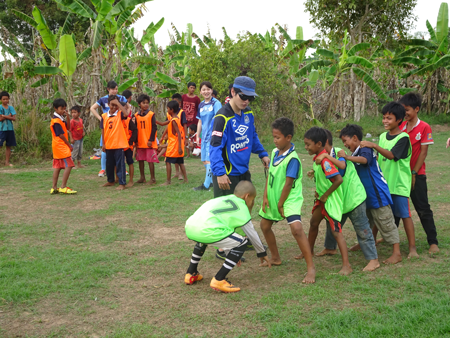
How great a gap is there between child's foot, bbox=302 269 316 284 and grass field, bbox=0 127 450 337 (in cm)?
6

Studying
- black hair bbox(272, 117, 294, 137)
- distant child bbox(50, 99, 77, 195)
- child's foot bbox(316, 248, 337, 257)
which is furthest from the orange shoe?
distant child bbox(50, 99, 77, 195)

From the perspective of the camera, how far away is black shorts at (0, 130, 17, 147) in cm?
1066

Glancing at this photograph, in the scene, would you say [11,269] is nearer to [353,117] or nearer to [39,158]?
[39,158]

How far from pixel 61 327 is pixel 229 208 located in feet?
5.64

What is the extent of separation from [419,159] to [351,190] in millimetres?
1064

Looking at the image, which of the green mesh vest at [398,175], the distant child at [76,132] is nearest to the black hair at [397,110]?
the green mesh vest at [398,175]

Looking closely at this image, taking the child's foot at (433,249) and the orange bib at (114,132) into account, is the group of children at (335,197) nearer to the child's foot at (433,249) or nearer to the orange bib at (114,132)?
the child's foot at (433,249)

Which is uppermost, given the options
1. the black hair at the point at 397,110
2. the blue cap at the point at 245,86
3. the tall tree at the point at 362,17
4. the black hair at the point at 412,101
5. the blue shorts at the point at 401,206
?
the tall tree at the point at 362,17

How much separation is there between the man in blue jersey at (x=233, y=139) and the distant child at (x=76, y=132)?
707 cm

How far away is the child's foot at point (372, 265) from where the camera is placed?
4164 mm

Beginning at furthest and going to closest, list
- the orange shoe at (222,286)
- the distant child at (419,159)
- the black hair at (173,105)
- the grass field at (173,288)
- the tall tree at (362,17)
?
the tall tree at (362,17)
the black hair at (173,105)
the distant child at (419,159)
the orange shoe at (222,286)
the grass field at (173,288)

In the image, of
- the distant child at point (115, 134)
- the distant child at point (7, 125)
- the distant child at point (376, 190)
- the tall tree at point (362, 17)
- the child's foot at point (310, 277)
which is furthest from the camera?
the tall tree at point (362, 17)

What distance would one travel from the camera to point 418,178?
4766 mm

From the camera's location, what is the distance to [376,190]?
14.4 feet
